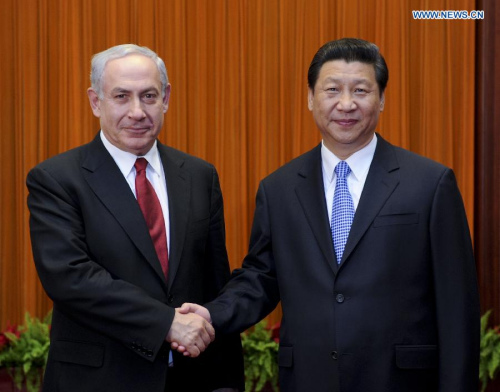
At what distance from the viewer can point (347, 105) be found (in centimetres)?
233

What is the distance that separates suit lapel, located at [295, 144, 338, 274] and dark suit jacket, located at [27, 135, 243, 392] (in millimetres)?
336

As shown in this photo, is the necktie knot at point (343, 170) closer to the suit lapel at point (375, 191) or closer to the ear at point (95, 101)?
the suit lapel at point (375, 191)

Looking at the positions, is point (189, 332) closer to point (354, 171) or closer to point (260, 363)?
point (354, 171)

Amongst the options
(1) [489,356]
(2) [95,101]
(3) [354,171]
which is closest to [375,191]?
(3) [354,171]

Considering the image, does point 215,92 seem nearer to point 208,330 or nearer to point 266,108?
point 266,108

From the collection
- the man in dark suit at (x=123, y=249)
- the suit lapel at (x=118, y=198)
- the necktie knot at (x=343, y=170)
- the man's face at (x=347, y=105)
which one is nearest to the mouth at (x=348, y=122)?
the man's face at (x=347, y=105)

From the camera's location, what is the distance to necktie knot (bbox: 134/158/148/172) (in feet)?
8.00

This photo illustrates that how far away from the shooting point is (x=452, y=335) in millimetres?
2219

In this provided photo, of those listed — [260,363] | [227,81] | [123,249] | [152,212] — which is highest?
[227,81]

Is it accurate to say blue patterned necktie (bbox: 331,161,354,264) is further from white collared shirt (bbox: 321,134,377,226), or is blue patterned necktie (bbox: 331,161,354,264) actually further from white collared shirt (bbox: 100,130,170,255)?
white collared shirt (bbox: 100,130,170,255)

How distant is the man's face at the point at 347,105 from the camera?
7.71 ft

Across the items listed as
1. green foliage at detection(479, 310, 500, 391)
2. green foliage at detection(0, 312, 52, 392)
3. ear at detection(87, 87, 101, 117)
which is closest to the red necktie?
ear at detection(87, 87, 101, 117)

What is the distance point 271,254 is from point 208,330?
31 cm

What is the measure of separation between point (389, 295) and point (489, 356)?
1542 millimetres
